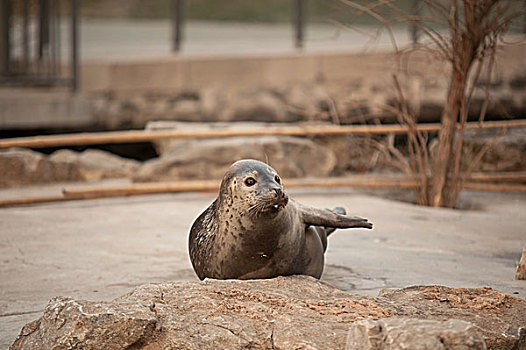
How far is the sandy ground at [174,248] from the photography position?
122 inches

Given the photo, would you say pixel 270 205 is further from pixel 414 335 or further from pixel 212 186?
pixel 212 186

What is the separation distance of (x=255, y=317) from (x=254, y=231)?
1.43 ft

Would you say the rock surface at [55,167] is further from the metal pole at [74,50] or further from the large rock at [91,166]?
the metal pole at [74,50]

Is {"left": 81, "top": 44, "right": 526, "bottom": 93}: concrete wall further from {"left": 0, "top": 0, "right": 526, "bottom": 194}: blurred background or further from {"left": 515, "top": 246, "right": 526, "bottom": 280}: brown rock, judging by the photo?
{"left": 515, "top": 246, "right": 526, "bottom": 280}: brown rock

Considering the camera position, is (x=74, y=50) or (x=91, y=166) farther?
(x=74, y=50)

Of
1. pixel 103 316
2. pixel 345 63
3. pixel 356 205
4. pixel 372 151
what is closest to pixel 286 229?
pixel 103 316

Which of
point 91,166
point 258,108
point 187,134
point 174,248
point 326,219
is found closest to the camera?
point 326,219

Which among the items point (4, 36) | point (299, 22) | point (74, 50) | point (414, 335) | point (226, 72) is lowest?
point (414, 335)

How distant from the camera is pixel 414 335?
1.82 m

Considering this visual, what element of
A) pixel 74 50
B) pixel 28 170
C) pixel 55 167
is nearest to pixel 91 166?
pixel 55 167

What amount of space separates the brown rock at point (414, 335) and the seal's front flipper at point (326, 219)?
38.7 inches

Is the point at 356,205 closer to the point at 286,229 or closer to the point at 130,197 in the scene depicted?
the point at 130,197

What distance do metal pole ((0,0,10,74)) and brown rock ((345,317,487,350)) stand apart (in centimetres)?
634

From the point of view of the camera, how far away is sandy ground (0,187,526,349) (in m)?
3.10
